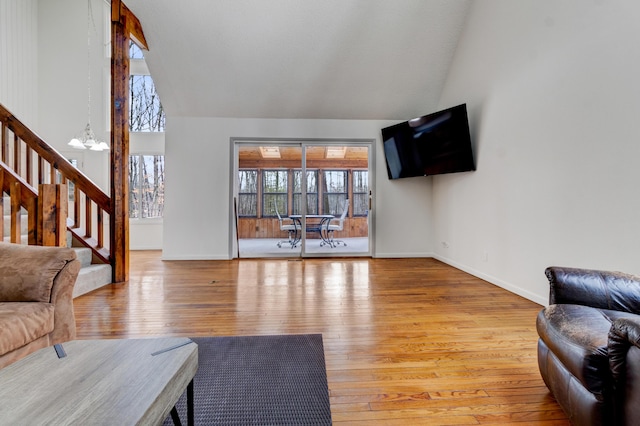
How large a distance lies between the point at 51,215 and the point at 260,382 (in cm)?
295

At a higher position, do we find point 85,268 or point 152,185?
point 152,185

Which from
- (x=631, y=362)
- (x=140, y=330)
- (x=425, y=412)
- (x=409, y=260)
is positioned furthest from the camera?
(x=409, y=260)

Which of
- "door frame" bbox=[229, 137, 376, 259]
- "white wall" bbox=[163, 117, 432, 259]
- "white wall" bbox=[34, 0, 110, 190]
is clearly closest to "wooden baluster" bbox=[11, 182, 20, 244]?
"white wall" bbox=[163, 117, 432, 259]

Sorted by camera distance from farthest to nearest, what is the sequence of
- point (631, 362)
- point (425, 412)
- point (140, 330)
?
point (140, 330)
point (425, 412)
point (631, 362)

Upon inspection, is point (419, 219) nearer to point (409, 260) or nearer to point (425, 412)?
point (409, 260)

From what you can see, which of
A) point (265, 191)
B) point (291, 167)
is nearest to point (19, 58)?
point (265, 191)

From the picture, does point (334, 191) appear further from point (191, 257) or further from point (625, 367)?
point (625, 367)

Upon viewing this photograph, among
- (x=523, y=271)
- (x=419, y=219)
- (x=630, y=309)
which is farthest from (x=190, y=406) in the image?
(x=419, y=219)

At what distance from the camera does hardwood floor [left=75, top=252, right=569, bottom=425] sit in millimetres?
1502

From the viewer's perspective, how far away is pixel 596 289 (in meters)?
1.54

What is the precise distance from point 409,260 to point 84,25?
8.26 metres

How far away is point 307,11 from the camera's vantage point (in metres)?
3.94

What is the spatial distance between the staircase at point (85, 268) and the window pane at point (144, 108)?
311 cm

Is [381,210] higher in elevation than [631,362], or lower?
higher
